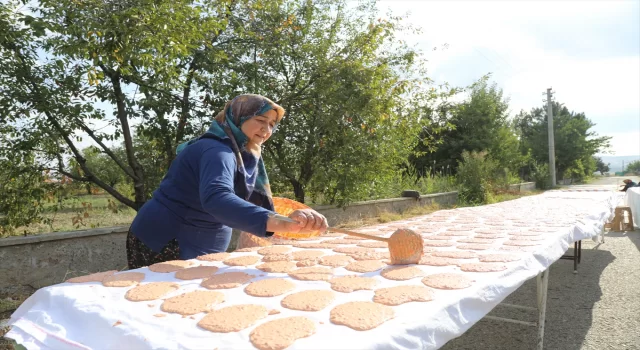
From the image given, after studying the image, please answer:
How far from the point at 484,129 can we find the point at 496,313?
1588 cm

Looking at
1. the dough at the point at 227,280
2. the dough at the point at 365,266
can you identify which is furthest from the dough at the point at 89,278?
the dough at the point at 365,266

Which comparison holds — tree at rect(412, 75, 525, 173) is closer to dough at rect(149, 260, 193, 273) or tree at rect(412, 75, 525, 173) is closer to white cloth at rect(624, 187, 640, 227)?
white cloth at rect(624, 187, 640, 227)

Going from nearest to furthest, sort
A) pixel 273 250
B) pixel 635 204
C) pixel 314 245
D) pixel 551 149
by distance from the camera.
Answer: pixel 273 250, pixel 314 245, pixel 635 204, pixel 551 149

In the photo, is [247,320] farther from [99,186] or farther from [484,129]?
[484,129]

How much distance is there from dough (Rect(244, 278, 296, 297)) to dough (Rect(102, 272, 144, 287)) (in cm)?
41

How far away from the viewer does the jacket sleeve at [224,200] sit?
4.88 feet

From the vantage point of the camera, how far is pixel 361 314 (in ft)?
3.69

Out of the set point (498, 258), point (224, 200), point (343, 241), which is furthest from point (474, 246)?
point (224, 200)

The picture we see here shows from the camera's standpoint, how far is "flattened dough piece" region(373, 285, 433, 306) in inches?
49.6

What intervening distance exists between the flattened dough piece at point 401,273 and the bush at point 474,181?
1093 cm

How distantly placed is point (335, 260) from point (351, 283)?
17.2 inches

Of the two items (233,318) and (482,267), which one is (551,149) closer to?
(482,267)

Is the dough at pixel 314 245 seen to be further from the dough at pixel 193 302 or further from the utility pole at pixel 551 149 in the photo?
the utility pole at pixel 551 149

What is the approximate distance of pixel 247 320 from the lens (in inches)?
43.6
